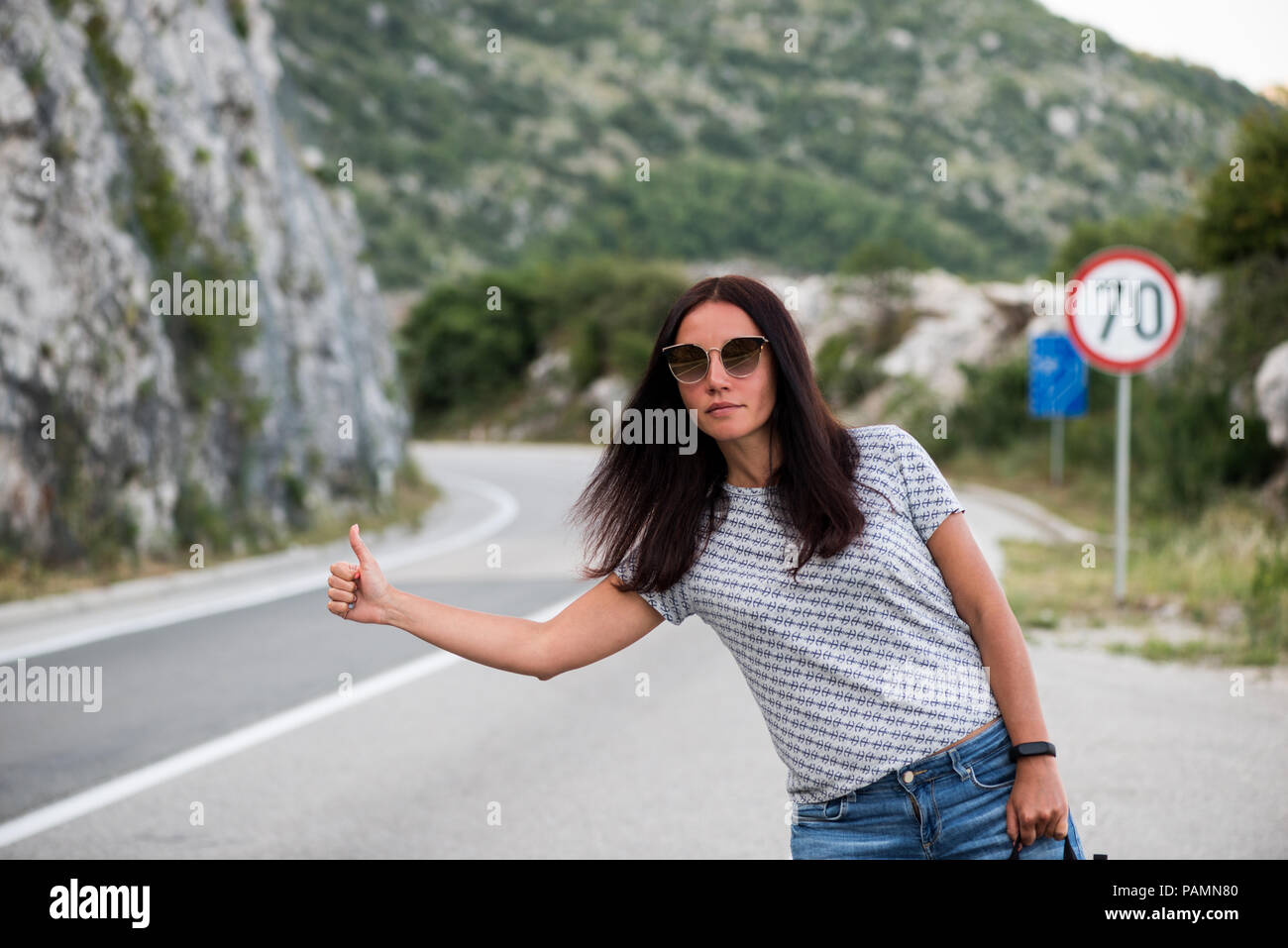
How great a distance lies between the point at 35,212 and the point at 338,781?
10.7 m

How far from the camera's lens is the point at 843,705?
8.44ft

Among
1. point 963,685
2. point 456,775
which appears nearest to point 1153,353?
point 456,775

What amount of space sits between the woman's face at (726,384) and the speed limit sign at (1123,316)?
885 centimetres

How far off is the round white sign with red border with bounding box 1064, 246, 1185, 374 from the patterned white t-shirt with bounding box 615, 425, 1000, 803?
8.89 metres

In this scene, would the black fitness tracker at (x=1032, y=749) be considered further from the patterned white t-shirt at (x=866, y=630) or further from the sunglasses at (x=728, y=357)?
the sunglasses at (x=728, y=357)

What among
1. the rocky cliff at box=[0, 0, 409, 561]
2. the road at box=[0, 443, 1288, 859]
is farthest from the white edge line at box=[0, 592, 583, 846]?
the rocky cliff at box=[0, 0, 409, 561]

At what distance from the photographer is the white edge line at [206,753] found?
578 cm

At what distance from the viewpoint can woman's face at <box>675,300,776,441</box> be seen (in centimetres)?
268

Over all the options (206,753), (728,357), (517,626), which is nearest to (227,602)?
(206,753)

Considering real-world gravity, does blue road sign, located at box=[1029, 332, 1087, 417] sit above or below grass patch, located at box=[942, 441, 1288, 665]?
above

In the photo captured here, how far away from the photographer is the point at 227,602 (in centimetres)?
1269

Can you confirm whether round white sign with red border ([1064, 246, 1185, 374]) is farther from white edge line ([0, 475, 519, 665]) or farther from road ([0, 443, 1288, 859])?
white edge line ([0, 475, 519, 665])

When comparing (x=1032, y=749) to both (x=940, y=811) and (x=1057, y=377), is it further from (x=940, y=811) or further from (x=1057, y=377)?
(x=1057, y=377)

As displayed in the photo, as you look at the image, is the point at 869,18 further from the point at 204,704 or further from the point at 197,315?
the point at 204,704
